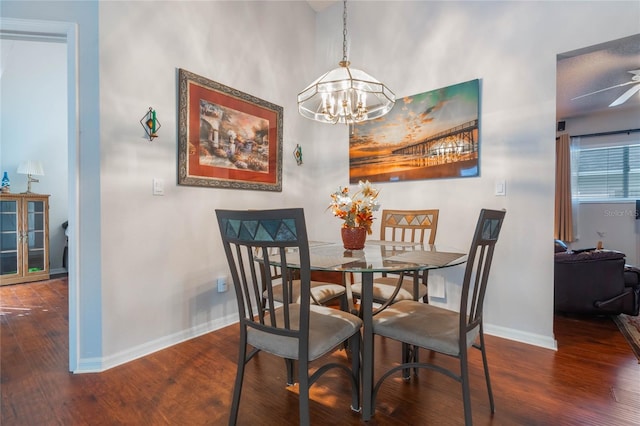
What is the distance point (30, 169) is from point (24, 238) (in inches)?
38.3

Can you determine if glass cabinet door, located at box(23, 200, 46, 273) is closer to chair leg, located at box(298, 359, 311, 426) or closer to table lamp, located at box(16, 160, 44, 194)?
table lamp, located at box(16, 160, 44, 194)

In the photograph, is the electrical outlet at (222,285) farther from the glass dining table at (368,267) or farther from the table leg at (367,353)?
the table leg at (367,353)

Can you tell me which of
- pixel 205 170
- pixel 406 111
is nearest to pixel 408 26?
pixel 406 111

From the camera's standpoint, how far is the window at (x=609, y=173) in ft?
16.1

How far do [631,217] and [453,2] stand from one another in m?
4.89

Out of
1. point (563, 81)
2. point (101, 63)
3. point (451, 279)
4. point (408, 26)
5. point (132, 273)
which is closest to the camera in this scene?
point (101, 63)

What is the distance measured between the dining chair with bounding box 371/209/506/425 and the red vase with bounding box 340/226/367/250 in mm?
465

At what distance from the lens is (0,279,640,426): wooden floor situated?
1440mm

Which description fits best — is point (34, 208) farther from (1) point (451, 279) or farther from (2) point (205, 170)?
(1) point (451, 279)

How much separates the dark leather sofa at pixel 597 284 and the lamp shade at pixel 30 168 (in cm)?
652

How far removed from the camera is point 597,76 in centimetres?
363

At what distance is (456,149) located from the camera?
8.53ft

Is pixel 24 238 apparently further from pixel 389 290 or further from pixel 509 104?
pixel 509 104

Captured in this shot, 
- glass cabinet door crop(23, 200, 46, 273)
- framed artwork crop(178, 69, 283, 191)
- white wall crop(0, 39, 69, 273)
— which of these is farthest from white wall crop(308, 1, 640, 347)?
glass cabinet door crop(23, 200, 46, 273)
